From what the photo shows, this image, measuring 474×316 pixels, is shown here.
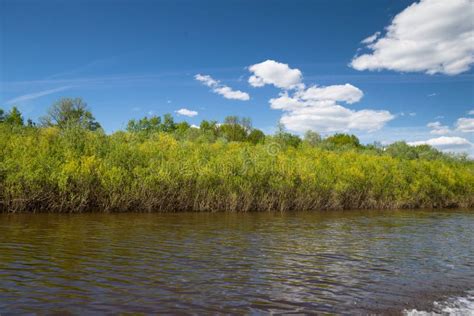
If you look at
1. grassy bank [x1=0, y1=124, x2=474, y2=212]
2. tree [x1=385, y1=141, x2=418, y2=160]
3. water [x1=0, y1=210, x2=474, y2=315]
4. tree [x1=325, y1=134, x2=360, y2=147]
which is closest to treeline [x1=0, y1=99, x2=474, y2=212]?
grassy bank [x1=0, y1=124, x2=474, y2=212]

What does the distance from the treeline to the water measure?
3222 millimetres

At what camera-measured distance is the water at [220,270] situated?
6070mm

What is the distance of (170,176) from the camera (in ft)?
67.3

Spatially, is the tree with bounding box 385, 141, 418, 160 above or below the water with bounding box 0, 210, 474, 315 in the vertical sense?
above

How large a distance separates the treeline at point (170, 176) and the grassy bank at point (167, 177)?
50 millimetres

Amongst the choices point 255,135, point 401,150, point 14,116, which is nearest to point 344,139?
point 255,135

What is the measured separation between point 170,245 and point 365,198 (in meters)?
Answer: 21.2

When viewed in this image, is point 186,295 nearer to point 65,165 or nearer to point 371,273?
point 371,273

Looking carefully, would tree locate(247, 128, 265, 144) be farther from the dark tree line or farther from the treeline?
the treeline

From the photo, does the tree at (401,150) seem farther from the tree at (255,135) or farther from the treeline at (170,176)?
the treeline at (170,176)

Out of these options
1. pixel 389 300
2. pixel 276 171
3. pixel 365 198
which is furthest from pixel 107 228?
pixel 365 198

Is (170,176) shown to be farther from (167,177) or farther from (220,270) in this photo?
(220,270)

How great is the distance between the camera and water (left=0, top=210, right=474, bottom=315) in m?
6.07

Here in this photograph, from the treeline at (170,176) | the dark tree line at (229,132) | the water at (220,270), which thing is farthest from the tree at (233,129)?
the water at (220,270)
